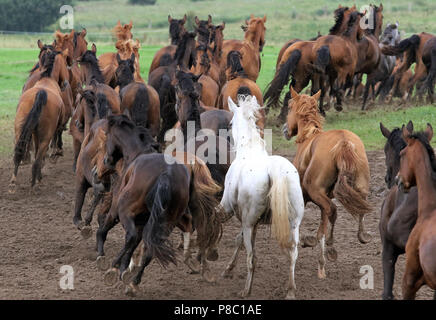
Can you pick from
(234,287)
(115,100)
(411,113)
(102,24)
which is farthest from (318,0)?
(234,287)

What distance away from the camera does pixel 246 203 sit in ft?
21.2

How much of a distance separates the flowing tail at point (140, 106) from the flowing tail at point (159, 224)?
4.74 m

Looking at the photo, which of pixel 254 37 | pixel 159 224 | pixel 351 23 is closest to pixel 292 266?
pixel 159 224

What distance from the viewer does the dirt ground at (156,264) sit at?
645 centimetres

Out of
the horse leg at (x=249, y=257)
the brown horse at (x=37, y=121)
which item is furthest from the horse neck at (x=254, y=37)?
the horse leg at (x=249, y=257)

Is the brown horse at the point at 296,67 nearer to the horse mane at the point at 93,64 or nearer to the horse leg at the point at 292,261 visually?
the horse mane at the point at 93,64

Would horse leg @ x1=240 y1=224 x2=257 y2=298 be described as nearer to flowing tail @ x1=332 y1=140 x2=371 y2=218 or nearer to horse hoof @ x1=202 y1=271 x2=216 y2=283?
horse hoof @ x1=202 y1=271 x2=216 y2=283

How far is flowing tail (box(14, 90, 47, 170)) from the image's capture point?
10203 millimetres

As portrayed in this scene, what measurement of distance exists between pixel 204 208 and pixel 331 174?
142 centimetres

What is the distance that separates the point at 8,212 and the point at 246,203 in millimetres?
4244

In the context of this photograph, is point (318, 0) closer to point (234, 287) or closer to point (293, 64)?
point (293, 64)

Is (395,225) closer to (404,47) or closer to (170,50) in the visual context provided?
(170,50)

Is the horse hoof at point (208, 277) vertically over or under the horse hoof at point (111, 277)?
under

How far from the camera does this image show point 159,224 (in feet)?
19.9
